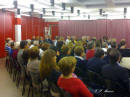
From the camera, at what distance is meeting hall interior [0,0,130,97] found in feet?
7.34

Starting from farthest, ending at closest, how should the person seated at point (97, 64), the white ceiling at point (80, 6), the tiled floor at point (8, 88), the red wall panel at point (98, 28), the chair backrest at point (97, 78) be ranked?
the red wall panel at point (98, 28) < the white ceiling at point (80, 6) < the tiled floor at point (8, 88) < the person seated at point (97, 64) < the chair backrest at point (97, 78)

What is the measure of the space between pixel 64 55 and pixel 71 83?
201 cm

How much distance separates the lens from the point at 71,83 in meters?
1.77

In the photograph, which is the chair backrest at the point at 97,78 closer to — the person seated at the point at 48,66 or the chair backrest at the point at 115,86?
the chair backrest at the point at 115,86

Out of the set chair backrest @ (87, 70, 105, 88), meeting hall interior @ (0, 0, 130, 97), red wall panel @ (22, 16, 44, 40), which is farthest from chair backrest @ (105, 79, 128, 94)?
red wall panel @ (22, 16, 44, 40)

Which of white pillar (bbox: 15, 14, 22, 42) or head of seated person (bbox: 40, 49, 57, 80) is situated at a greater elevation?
white pillar (bbox: 15, 14, 22, 42)

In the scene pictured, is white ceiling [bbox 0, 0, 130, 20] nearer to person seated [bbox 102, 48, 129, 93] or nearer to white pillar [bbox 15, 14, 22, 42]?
white pillar [bbox 15, 14, 22, 42]

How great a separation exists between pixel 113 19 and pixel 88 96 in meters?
7.70

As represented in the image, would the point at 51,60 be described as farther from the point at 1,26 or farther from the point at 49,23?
the point at 49,23

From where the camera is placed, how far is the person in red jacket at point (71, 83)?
174cm

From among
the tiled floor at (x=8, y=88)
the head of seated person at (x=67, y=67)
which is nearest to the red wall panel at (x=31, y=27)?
the tiled floor at (x=8, y=88)

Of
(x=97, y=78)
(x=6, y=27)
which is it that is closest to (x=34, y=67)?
(x=97, y=78)

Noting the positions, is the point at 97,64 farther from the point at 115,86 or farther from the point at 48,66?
the point at 48,66

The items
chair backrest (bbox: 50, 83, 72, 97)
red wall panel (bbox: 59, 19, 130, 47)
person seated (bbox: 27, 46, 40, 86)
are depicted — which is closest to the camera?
chair backrest (bbox: 50, 83, 72, 97)
